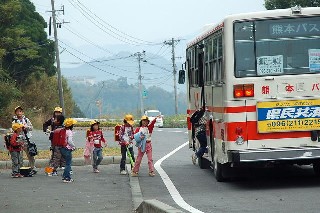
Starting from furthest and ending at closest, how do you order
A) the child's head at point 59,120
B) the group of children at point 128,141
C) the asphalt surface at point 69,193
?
the child's head at point 59,120 → the group of children at point 128,141 → the asphalt surface at point 69,193

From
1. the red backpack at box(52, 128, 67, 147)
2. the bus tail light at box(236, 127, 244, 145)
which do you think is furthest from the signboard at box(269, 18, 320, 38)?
the red backpack at box(52, 128, 67, 147)

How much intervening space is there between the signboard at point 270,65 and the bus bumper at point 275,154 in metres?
1.47

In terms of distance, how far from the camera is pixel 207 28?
18281 mm

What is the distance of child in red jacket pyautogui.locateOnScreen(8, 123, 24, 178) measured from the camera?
63.6ft

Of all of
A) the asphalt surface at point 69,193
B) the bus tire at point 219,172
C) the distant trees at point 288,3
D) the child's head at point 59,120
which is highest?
the distant trees at point 288,3

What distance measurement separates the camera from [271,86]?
15.1 metres

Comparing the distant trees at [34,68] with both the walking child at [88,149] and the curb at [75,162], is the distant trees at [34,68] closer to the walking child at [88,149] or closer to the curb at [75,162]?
the curb at [75,162]

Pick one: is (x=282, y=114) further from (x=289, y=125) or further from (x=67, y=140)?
(x=67, y=140)

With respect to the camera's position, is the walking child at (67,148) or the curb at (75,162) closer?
the walking child at (67,148)

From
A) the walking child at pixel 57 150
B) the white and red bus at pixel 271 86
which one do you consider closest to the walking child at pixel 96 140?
the walking child at pixel 57 150

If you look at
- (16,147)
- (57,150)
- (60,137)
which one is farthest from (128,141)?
(16,147)

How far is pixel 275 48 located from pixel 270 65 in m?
0.34

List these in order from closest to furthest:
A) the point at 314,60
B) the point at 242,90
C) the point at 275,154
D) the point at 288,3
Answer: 1. the point at 275,154
2. the point at 242,90
3. the point at 314,60
4. the point at 288,3

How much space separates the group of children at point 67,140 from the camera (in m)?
18.5
